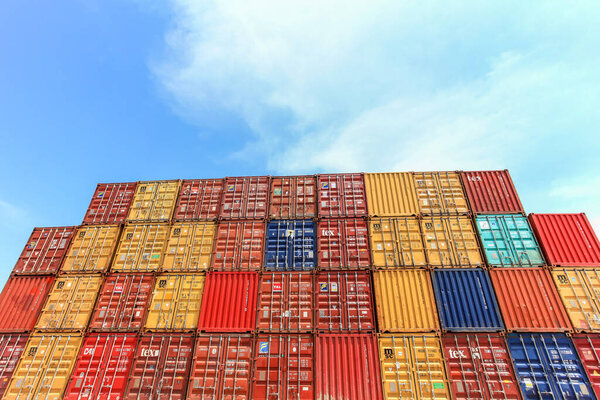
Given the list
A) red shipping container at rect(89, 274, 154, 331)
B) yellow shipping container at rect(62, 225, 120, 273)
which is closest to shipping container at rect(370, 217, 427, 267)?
red shipping container at rect(89, 274, 154, 331)

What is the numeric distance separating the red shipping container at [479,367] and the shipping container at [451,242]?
144 inches

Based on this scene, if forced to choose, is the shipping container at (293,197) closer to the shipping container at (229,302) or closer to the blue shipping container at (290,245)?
the blue shipping container at (290,245)

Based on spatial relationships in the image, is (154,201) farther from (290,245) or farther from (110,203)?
(290,245)

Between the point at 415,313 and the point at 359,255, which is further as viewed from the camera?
the point at 359,255

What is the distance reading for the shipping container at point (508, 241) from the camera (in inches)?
644

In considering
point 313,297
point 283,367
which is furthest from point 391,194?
point 283,367

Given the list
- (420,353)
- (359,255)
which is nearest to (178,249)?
(359,255)

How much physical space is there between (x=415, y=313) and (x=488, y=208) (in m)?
8.05

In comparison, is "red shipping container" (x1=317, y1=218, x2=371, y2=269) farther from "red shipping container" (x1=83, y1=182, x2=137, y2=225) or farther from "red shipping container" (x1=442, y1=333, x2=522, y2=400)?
"red shipping container" (x1=83, y1=182, x2=137, y2=225)

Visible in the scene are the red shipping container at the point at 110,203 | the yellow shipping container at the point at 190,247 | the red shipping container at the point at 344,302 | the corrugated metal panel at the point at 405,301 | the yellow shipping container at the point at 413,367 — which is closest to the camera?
the yellow shipping container at the point at 413,367

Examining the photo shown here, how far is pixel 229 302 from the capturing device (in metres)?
16.1

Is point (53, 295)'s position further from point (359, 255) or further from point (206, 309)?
point (359, 255)

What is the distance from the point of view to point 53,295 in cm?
1717

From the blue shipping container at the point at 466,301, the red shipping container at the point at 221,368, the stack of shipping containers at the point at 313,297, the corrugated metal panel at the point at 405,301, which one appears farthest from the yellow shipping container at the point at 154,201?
the blue shipping container at the point at 466,301
